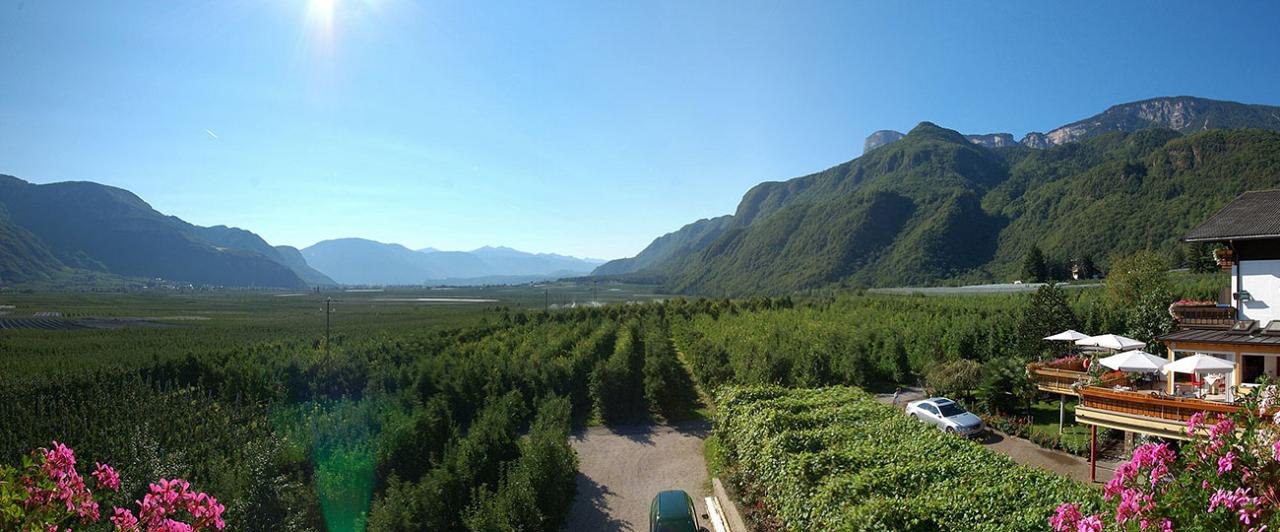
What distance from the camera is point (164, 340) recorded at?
98.2ft

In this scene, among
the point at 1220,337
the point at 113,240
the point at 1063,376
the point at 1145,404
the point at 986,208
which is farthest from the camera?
the point at 113,240

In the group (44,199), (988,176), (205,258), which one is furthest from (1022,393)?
(44,199)

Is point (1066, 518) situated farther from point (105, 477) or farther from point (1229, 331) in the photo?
point (1229, 331)

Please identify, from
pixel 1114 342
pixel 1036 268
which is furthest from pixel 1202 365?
pixel 1036 268

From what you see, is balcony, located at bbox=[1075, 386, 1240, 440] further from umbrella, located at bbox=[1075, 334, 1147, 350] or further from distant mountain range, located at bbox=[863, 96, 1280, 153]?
distant mountain range, located at bbox=[863, 96, 1280, 153]

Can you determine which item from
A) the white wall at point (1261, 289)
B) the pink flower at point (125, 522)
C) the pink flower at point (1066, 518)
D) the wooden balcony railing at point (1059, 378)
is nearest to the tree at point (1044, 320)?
the wooden balcony railing at point (1059, 378)

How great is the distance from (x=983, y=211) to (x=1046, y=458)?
9378 centimetres

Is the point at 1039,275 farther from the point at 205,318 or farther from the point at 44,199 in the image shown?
the point at 44,199

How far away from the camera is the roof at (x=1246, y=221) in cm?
1402

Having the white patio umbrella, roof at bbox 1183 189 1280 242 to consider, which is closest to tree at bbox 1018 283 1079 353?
roof at bbox 1183 189 1280 242

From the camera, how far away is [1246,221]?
14.6 m

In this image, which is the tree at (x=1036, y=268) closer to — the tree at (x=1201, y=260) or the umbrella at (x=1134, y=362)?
the tree at (x=1201, y=260)

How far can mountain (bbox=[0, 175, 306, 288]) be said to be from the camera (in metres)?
138

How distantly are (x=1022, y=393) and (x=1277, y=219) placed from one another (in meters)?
8.12
